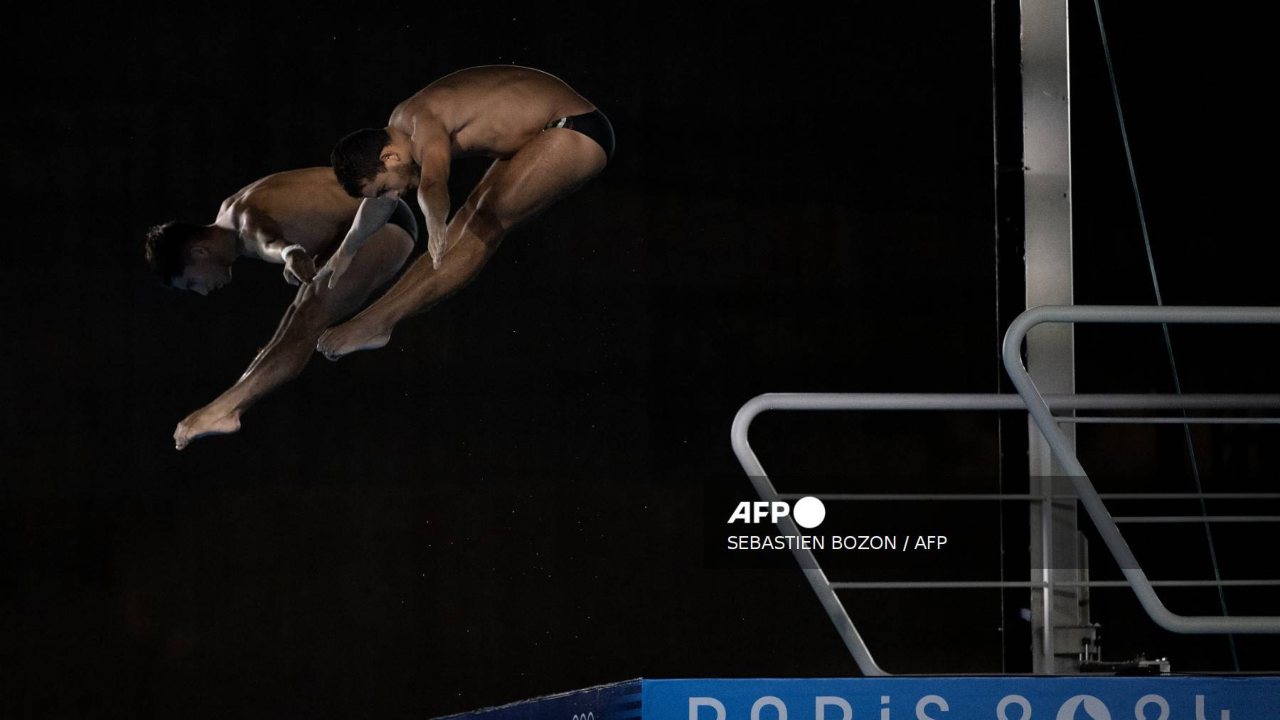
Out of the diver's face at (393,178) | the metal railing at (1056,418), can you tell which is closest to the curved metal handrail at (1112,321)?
the metal railing at (1056,418)

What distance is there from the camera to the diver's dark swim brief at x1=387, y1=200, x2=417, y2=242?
3223 mm

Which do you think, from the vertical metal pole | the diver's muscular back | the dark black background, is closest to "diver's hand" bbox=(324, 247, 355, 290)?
the dark black background

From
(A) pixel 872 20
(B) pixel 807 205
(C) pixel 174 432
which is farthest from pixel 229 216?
(A) pixel 872 20

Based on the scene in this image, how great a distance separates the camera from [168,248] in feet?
10.3

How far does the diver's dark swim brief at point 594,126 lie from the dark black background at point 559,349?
0.03 m

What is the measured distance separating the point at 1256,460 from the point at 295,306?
90.8 inches

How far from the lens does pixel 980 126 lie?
329 cm

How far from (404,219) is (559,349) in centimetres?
48

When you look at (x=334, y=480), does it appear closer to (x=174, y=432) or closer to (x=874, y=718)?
(x=174, y=432)

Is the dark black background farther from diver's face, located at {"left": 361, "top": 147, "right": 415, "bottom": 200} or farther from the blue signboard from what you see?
the blue signboard

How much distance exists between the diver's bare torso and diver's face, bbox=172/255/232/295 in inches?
2.9

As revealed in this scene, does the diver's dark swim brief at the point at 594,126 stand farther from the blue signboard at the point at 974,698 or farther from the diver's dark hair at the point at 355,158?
the blue signboard at the point at 974,698

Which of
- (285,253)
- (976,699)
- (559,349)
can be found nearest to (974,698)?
(976,699)

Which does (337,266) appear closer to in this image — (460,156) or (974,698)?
(460,156)
